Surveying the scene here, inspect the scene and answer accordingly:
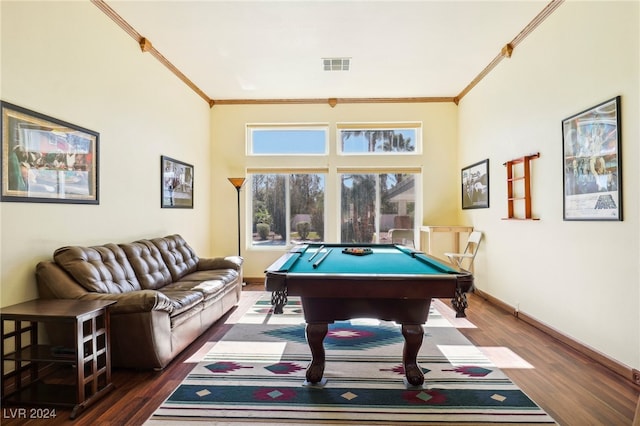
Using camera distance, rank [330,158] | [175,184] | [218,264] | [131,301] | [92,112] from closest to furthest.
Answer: [131,301] < [92,112] < [218,264] < [175,184] < [330,158]

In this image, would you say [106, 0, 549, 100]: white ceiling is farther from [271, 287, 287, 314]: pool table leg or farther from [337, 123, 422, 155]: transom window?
[271, 287, 287, 314]: pool table leg

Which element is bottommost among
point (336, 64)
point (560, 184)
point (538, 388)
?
point (538, 388)

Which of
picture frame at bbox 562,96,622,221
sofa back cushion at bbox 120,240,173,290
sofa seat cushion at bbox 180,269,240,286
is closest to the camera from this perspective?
picture frame at bbox 562,96,622,221

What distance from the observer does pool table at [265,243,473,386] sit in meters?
2.07

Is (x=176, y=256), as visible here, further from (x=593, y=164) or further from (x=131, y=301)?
(x=593, y=164)

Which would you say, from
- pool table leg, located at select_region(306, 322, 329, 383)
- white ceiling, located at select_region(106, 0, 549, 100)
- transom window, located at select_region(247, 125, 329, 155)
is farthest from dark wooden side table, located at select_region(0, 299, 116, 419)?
transom window, located at select_region(247, 125, 329, 155)

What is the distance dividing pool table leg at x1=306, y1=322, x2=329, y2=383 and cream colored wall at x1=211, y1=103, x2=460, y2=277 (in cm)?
366

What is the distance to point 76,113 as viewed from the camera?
294 cm

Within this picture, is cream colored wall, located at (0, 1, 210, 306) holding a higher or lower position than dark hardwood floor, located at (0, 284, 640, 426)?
higher

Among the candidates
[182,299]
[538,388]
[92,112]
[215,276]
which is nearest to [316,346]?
[182,299]

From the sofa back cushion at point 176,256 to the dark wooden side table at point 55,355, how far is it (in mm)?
1392

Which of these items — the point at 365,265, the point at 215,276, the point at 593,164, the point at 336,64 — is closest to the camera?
the point at 365,265

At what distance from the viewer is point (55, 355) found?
2.12 m

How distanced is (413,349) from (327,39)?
3445mm
